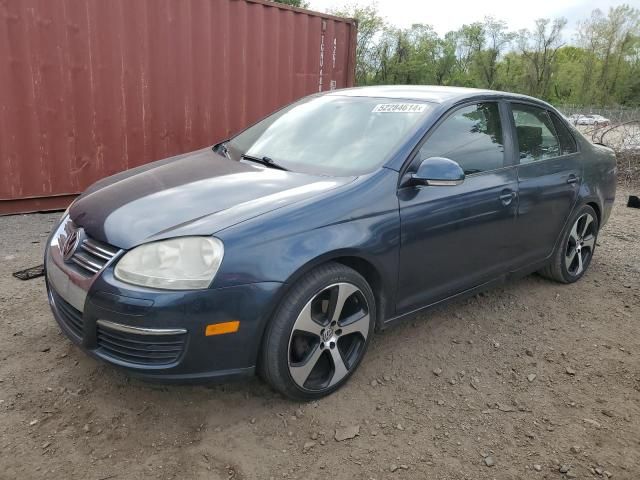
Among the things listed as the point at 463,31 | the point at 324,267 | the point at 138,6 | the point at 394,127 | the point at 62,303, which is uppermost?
the point at 463,31

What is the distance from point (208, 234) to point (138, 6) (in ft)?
15.8

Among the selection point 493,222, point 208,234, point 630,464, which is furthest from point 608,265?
point 208,234

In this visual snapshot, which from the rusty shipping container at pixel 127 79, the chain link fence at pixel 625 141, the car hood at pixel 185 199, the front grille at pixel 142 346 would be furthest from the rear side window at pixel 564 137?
the chain link fence at pixel 625 141

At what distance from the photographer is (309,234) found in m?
2.37

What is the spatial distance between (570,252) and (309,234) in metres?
2.77

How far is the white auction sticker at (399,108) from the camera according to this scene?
3.08 meters

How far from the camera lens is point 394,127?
9.87ft

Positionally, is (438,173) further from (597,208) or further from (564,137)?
(597,208)

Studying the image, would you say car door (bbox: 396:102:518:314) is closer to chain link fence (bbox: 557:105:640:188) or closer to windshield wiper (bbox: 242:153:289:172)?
windshield wiper (bbox: 242:153:289:172)

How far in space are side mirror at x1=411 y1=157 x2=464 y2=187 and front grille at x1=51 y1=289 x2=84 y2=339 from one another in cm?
176

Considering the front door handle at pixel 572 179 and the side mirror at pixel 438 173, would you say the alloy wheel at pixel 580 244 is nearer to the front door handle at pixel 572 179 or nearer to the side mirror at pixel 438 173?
the front door handle at pixel 572 179

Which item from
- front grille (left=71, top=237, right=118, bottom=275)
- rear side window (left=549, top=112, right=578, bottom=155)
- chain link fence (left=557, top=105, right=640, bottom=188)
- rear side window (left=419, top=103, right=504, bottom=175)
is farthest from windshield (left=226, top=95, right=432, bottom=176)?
chain link fence (left=557, top=105, right=640, bottom=188)

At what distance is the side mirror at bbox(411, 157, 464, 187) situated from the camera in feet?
8.86

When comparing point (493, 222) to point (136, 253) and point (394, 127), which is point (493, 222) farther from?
point (136, 253)
